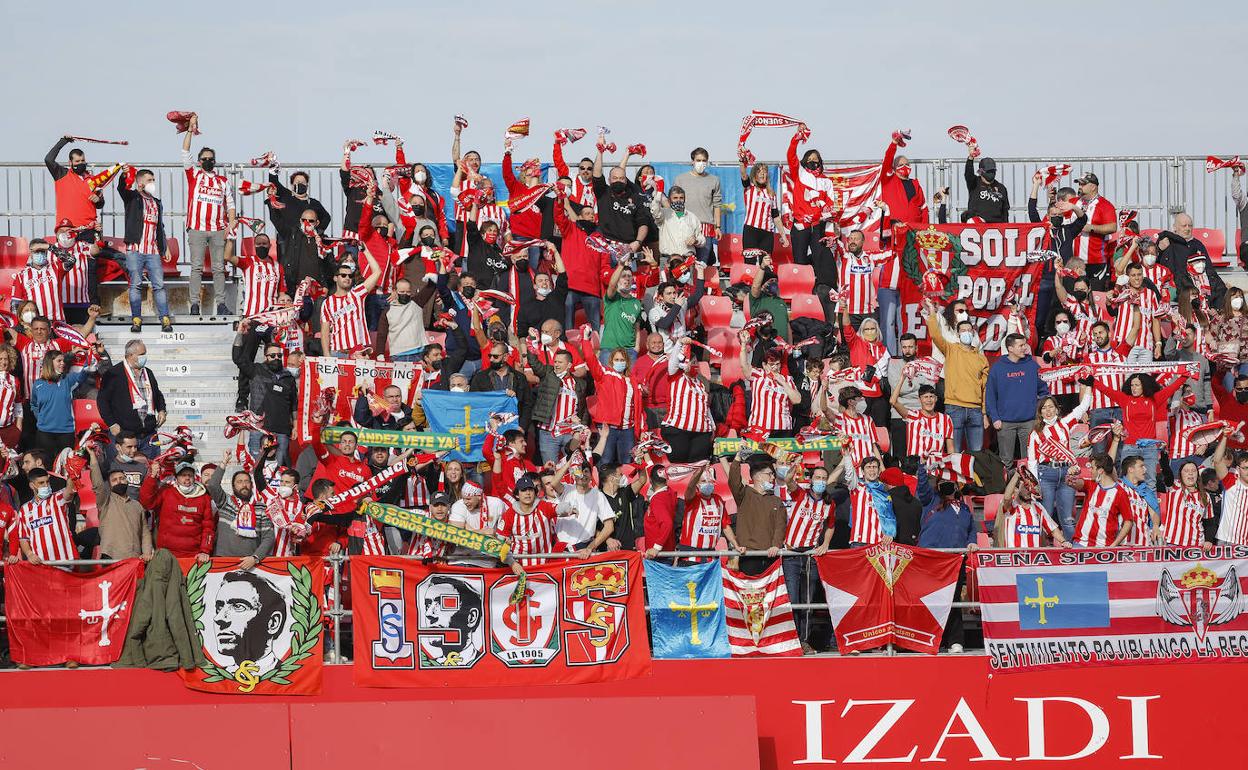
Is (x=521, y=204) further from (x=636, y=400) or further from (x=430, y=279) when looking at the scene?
(x=636, y=400)

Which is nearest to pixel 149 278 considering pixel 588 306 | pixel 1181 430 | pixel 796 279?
pixel 588 306

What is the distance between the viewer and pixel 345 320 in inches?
843

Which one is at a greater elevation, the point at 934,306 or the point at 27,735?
the point at 934,306

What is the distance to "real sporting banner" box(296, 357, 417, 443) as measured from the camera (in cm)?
2022

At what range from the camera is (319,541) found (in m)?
18.0

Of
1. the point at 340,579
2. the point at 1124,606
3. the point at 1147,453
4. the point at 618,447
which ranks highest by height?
the point at 618,447

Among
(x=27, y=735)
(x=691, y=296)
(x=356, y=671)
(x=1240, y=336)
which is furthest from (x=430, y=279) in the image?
(x=1240, y=336)

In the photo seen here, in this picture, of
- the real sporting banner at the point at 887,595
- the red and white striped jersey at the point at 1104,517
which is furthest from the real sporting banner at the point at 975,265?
the real sporting banner at the point at 887,595

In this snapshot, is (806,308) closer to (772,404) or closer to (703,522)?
(772,404)

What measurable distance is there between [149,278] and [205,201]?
114cm

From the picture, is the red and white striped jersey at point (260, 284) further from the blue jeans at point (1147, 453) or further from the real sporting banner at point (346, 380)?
the blue jeans at point (1147, 453)

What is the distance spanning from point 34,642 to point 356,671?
2.92 metres

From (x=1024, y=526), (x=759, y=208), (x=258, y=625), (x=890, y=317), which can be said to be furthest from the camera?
(x=759, y=208)

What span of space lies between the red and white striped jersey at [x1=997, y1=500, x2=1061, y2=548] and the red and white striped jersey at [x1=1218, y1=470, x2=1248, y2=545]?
1.62 meters
